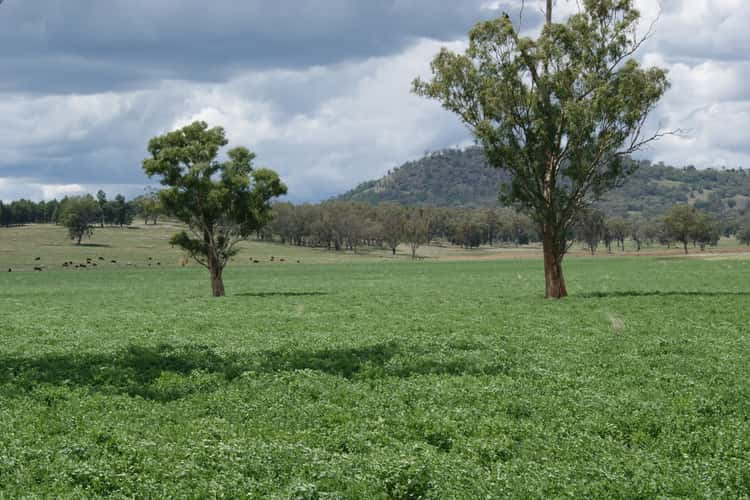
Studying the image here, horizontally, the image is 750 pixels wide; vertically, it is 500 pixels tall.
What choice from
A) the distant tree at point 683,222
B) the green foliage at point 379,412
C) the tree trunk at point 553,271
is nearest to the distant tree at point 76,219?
the distant tree at point 683,222

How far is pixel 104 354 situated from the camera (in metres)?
22.8

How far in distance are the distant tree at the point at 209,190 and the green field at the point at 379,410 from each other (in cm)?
2423

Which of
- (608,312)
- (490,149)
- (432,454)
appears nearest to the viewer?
(432,454)

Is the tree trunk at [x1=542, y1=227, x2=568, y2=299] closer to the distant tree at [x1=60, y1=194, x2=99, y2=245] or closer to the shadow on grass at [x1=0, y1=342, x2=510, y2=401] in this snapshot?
the shadow on grass at [x1=0, y1=342, x2=510, y2=401]

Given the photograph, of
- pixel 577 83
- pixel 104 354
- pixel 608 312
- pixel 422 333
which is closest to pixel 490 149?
pixel 577 83

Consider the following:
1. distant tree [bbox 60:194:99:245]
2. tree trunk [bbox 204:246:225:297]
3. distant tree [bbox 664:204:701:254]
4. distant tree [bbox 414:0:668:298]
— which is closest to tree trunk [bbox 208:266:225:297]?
tree trunk [bbox 204:246:225:297]

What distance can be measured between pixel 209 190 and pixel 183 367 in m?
35.6

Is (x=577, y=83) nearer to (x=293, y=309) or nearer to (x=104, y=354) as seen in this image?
(x=293, y=309)

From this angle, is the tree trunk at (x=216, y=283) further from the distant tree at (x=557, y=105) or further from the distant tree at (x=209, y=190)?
the distant tree at (x=557, y=105)

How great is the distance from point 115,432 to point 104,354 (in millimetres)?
10282

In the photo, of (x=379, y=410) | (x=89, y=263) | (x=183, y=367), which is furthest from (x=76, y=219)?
(x=379, y=410)

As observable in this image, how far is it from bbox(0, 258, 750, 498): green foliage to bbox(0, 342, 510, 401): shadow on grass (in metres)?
0.10

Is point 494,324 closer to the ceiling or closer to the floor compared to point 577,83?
closer to the floor

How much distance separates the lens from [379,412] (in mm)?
14938
